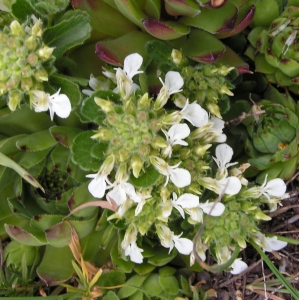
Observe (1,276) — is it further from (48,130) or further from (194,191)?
(194,191)

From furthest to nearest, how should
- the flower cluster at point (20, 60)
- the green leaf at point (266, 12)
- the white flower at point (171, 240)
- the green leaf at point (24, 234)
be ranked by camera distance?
the green leaf at point (266, 12) < the green leaf at point (24, 234) < the white flower at point (171, 240) < the flower cluster at point (20, 60)

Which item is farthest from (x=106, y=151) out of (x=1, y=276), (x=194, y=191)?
(x=1, y=276)

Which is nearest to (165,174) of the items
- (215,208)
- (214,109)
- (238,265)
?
(215,208)

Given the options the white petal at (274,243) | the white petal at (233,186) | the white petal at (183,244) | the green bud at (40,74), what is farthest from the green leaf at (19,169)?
the white petal at (274,243)

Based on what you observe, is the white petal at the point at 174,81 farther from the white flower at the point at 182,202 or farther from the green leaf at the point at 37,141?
the green leaf at the point at 37,141

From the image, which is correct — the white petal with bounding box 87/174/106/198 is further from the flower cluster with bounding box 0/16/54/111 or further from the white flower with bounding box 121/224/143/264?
the flower cluster with bounding box 0/16/54/111

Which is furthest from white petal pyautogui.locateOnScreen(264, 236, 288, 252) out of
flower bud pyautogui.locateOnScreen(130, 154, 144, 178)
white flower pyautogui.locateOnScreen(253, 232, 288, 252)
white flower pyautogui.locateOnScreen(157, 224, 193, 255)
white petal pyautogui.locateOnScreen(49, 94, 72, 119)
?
white petal pyautogui.locateOnScreen(49, 94, 72, 119)
